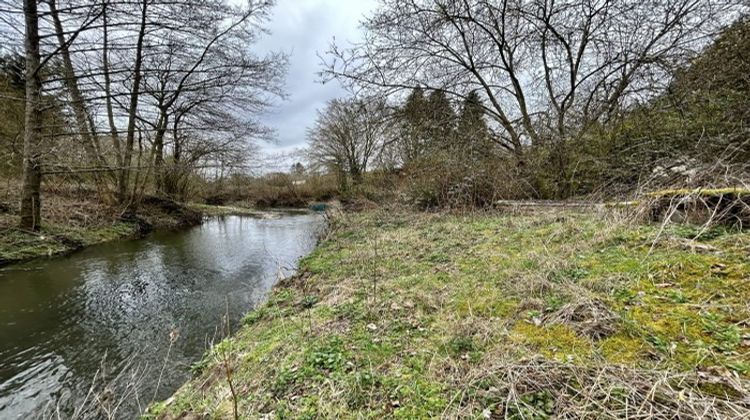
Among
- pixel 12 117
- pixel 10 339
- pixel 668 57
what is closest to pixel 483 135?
pixel 668 57

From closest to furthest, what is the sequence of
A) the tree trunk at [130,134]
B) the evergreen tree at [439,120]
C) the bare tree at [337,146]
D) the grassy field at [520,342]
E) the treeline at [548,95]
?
the grassy field at [520,342] → the treeline at [548,95] → the tree trunk at [130,134] → the evergreen tree at [439,120] → the bare tree at [337,146]

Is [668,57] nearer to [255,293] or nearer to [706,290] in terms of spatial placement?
[706,290]

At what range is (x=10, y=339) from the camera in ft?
10.5

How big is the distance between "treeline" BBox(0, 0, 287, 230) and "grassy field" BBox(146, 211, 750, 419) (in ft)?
20.1

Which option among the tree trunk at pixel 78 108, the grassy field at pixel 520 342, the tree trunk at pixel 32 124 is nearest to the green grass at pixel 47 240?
the tree trunk at pixel 32 124

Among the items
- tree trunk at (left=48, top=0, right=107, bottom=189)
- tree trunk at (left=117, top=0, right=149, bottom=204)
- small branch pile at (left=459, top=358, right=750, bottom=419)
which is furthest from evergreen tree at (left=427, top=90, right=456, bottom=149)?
tree trunk at (left=48, top=0, right=107, bottom=189)

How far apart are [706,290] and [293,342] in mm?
2961

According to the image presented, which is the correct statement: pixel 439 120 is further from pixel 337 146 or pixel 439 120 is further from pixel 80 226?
pixel 337 146

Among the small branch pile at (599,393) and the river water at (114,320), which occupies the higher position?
the small branch pile at (599,393)

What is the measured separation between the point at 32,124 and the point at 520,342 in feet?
30.5

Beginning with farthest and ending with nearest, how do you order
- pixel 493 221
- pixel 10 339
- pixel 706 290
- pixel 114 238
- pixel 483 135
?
pixel 483 135 < pixel 114 238 < pixel 493 221 < pixel 10 339 < pixel 706 290

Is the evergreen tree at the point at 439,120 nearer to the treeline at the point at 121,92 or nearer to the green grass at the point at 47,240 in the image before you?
the treeline at the point at 121,92

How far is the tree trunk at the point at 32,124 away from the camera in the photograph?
5.99m

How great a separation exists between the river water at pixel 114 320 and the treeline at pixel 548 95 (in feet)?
17.0
